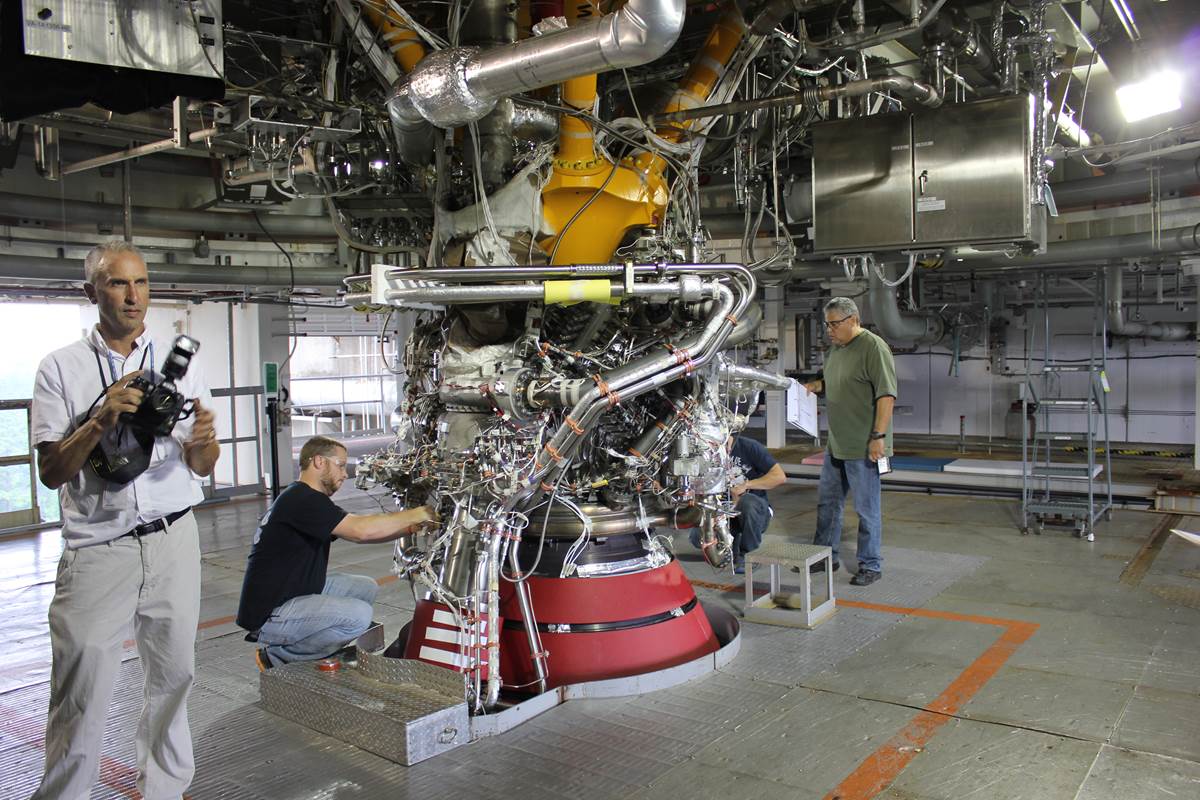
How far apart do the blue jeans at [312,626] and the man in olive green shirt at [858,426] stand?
3.62 meters

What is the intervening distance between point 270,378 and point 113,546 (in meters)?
9.82

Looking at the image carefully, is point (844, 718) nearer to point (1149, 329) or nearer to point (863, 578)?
point (863, 578)

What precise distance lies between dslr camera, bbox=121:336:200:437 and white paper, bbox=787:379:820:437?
3849mm

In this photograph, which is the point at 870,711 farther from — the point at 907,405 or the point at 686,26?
the point at 907,405

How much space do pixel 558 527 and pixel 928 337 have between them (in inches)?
486

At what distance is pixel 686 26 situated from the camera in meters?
5.93

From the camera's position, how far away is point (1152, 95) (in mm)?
6500

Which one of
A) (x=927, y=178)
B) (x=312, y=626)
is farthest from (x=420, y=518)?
(x=927, y=178)

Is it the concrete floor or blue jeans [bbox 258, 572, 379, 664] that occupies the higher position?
blue jeans [bbox 258, 572, 379, 664]

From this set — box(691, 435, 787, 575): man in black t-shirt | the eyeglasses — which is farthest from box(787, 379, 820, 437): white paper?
the eyeglasses

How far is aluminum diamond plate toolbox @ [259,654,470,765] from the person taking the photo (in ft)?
12.8

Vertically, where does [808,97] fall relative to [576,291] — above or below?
above

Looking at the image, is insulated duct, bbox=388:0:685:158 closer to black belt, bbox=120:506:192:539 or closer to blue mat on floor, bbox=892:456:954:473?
black belt, bbox=120:506:192:539

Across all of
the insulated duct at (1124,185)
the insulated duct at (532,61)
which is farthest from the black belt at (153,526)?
the insulated duct at (1124,185)
